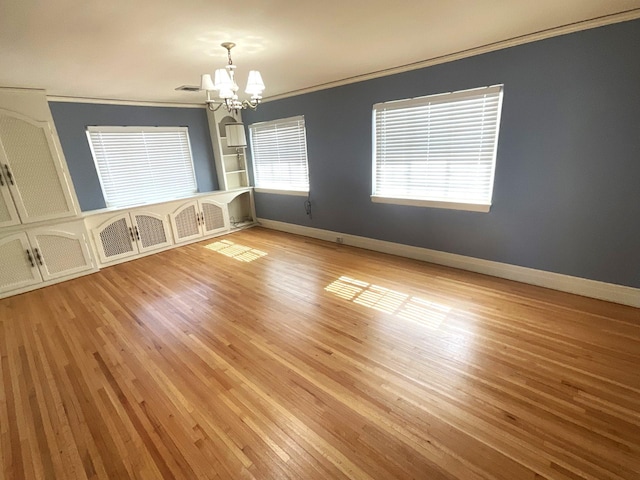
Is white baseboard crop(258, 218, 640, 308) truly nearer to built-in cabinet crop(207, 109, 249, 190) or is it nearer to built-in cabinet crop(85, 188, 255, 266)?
built-in cabinet crop(85, 188, 255, 266)

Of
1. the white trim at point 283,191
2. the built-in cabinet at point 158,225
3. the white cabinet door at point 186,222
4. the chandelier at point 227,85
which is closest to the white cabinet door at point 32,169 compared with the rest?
the built-in cabinet at point 158,225

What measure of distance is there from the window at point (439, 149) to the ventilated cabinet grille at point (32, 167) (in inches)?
162

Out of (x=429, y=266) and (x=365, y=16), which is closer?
(x=365, y=16)

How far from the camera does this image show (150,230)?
15.0ft

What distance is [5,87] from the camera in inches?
124

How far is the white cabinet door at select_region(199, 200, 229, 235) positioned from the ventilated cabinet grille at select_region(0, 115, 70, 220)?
1911 mm

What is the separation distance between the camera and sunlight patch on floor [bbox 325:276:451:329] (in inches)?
102

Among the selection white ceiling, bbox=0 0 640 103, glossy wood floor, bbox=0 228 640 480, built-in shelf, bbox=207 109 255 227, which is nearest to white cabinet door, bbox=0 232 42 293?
glossy wood floor, bbox=0 228 640 480

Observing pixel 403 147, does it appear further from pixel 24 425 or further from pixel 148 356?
pixel 24 425

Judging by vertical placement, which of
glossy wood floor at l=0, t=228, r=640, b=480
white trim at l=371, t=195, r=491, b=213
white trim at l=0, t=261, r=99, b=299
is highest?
white trim at l=371, t=195, r=491, b=213

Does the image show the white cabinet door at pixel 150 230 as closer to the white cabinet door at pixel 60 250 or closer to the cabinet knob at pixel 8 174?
the white cabinet door at pixel 60 250

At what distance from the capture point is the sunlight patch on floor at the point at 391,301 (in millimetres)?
2588

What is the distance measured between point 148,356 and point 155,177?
3651 millimetres

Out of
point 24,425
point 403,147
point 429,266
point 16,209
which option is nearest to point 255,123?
point 403,147
